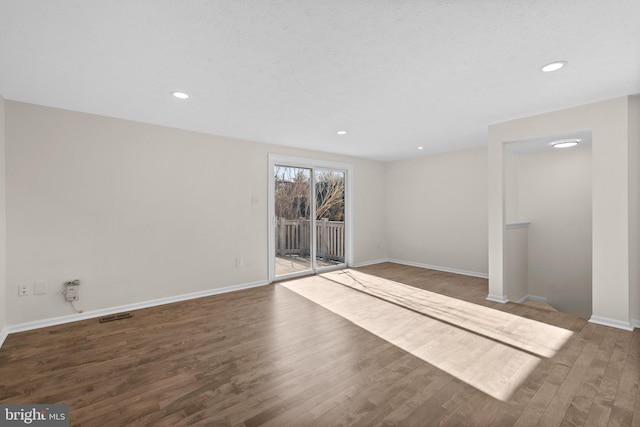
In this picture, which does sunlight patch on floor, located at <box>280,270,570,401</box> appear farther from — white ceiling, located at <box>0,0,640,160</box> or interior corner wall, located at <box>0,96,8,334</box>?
interior corner wall, located at <box>0,96,8,334</box>

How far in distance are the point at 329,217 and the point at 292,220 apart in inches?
37.0

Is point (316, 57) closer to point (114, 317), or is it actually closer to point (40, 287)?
point (114, 317)

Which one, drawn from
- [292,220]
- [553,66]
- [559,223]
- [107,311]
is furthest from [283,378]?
[559,223]

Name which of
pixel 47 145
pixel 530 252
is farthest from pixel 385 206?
pixel 47 145

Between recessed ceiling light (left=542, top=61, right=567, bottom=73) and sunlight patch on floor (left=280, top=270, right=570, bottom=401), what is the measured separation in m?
2.36

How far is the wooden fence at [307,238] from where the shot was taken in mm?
5086

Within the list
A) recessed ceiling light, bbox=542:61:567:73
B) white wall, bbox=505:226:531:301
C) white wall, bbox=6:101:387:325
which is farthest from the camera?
white wall, bbox=505:226:531:301

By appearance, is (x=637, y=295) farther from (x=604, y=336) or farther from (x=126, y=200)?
(x=126, y=200)

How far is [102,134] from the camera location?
3367 millimetres

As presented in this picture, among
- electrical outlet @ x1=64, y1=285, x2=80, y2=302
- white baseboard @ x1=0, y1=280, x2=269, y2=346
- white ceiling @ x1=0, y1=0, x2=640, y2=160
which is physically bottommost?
white baseboard @ x1=0, y1=280, x2=269, y2=346

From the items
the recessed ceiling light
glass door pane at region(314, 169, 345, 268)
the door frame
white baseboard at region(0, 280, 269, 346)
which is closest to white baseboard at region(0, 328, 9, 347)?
white baseboard at region(0, 280, 269, 346)

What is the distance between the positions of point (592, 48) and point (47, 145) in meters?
4.97

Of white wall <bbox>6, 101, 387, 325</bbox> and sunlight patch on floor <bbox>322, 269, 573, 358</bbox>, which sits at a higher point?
white wall <bbox>6, 101, 387, 325</bbox>

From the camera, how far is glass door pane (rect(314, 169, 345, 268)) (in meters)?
5.63
